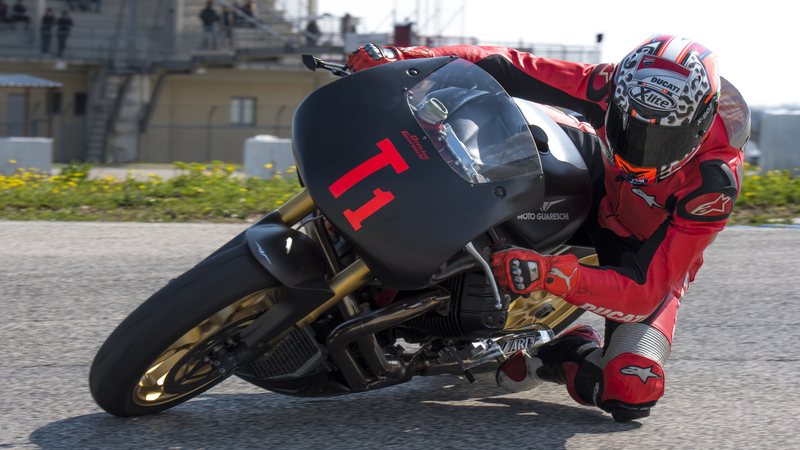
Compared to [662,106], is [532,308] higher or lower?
lower

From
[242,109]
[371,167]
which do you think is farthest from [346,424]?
[242,109]

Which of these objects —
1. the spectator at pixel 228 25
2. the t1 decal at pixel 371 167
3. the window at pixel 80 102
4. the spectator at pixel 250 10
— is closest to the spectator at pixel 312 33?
the spectator at pixel 250 10

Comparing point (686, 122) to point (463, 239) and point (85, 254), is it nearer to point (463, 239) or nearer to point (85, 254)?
point (463, 239)

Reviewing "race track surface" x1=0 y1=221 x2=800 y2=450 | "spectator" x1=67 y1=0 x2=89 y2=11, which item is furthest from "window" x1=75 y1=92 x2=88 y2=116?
"race track surface" x1=0 y1=221 x2=800 y2=450

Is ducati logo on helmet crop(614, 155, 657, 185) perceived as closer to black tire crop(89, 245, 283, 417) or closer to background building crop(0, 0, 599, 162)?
black tire crop(89, 245, 283, 417)

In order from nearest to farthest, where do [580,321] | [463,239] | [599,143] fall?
[463,239] → [599,143] → [580,321]

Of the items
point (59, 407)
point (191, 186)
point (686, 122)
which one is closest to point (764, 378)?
point (686, 122)

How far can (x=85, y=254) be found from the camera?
16.5 feet

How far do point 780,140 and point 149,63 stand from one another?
71.9 feet

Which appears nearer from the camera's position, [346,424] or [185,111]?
[346,424]

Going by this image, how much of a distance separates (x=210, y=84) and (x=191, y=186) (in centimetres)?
2259

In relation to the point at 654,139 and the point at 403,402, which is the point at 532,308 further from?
the point at 654,139

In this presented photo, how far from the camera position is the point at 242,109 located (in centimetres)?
2948

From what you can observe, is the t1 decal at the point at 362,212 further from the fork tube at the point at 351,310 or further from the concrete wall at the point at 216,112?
the concrete wall at the point at 216,112
